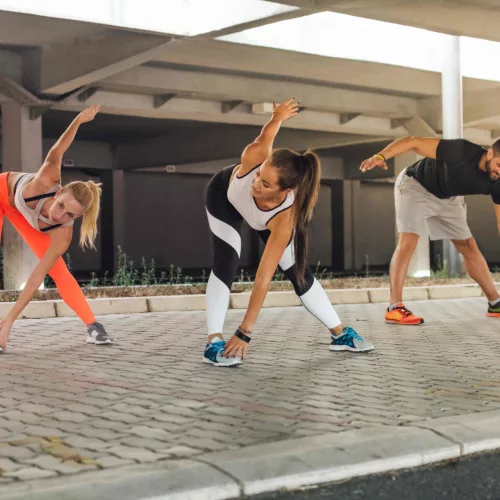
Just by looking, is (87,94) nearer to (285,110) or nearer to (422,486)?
(285,110)

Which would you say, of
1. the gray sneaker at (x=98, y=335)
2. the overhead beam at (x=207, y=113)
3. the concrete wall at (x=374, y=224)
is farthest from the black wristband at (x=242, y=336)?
the concrete wall at (x=374, y=224)

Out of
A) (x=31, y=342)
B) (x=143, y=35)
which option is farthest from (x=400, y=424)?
(x=143, y=35)

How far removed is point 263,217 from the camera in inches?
232

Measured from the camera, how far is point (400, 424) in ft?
13.8

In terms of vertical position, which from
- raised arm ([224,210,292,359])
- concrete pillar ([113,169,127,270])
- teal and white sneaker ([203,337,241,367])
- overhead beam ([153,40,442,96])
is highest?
overhead beam ([153,40,442,96])

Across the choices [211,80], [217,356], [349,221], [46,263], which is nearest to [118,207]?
[349,221]

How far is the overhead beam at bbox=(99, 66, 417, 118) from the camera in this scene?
19.2 m

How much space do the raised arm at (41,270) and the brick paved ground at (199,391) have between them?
0.73 ft

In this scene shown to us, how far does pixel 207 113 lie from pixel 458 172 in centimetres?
1437

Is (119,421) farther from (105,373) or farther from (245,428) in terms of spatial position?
(105,373)

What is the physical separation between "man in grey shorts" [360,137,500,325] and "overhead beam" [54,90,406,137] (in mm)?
11536

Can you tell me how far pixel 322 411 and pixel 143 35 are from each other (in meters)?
12.1

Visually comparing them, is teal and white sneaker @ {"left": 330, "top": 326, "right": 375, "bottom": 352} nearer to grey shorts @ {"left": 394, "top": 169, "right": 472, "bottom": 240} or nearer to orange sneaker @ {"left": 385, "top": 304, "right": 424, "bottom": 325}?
orange sneaker @ {"left": 385, "top": 304, "right": 424, "bottom": 325}

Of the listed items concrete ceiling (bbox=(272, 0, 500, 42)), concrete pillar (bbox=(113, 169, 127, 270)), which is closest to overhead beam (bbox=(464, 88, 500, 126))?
concrete ceiling (bbox=(272, 0, 500, 42))
